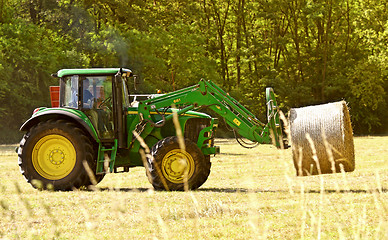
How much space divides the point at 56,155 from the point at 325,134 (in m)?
4.61

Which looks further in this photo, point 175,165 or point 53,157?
point 53,157

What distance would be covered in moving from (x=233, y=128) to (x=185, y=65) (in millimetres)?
33920

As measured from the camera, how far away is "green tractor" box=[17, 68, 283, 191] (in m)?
10.9

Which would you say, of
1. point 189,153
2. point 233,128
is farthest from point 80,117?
point 233,128

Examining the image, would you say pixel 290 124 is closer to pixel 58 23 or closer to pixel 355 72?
pixel 58 23

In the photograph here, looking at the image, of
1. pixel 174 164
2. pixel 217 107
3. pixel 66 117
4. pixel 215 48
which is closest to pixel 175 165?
pixel 174 164

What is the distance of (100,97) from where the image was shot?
11.4 m

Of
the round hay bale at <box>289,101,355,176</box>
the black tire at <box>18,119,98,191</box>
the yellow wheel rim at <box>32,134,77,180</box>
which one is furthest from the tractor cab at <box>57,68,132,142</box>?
the round hay bale at <box>289,101,355,176</box>

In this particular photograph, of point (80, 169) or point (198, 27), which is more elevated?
point (198, 27)

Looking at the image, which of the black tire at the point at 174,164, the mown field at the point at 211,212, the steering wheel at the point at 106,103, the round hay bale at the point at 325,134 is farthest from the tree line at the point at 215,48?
the round hay bale at the point at 325,134

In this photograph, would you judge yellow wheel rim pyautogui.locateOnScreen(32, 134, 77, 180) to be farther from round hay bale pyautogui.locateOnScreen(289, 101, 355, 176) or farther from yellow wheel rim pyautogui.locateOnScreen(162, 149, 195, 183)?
round hay bale pyautogui.locateOnScreen(289, 101, 355, 176)

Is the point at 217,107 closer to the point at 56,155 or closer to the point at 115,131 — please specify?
the point at 115,131

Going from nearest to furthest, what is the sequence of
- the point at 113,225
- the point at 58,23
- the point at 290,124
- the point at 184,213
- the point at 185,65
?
the point at 113,225 < the point at 184,213 < the point at 290,124 < the point at 58,23 < the point at 185,65

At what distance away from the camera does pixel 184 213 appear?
795 centimetres
